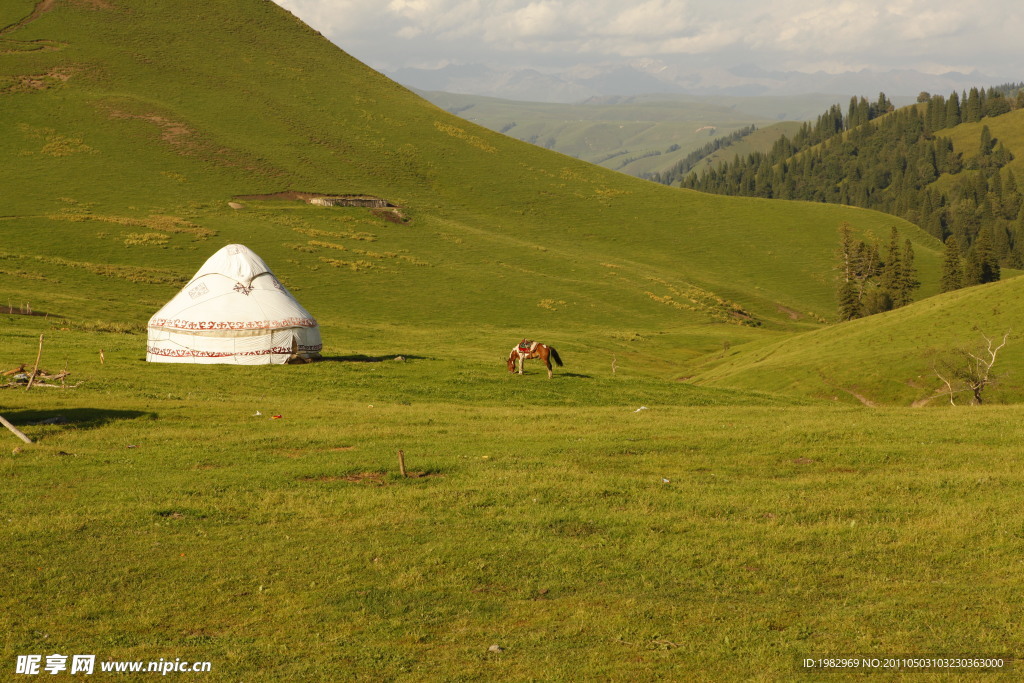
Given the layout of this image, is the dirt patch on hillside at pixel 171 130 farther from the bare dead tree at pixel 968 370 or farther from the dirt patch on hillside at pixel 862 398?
the bare dead tree at pixel 968 370

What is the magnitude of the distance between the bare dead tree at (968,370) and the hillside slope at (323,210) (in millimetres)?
33662

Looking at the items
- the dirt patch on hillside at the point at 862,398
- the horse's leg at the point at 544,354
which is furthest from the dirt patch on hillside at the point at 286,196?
the dirt patch on hillside at the point at 862,398

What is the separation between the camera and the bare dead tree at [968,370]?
44006mm

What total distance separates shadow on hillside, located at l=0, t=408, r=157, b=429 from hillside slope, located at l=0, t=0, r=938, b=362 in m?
33.9

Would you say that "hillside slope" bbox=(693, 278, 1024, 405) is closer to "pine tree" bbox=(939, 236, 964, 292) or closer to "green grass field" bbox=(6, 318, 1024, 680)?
"green grass field" bbox=(6, 318, 1024, 680)

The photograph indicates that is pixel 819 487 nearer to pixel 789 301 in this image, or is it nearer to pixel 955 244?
pixel 789 301

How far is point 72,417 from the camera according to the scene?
83.2ft

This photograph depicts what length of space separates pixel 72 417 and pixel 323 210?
85.2 meters

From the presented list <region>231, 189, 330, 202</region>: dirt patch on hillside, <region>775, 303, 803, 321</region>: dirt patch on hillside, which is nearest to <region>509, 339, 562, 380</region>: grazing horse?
<region>775, 303, 803, 321</region>: dirt patch on hillside

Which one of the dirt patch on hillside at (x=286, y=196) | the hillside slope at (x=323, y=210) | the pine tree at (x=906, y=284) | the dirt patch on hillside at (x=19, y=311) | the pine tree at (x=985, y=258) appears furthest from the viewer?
the pine tree at (x=985, y=258)

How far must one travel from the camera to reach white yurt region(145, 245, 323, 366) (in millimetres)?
39469

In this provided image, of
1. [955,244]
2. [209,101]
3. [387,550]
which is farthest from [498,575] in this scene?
[209,101]

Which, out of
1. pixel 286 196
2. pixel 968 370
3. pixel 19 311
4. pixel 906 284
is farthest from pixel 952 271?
pixel 19 311

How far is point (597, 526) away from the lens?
16516 mm
